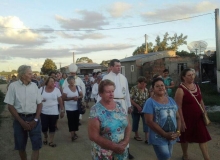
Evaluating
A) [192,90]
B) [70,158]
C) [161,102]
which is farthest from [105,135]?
[70,158]

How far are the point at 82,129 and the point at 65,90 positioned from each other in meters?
1.91

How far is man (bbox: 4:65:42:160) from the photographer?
4766 mm

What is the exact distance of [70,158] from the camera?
5.96m

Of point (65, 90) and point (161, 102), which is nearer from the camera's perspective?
point (161, 102)

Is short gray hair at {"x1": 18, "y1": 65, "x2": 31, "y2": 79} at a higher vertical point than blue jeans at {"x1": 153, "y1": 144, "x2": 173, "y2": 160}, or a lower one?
higher

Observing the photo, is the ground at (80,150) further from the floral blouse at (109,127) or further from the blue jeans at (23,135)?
the floral blouse at (109,127)

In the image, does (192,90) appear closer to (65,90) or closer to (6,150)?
(65,90)

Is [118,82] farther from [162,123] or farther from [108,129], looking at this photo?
[108,129]

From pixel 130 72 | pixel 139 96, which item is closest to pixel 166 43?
pixel 130 72

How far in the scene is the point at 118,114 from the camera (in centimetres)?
338

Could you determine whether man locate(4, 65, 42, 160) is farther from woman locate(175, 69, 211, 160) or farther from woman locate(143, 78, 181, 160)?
woman locate(175, 69, 211, 160)

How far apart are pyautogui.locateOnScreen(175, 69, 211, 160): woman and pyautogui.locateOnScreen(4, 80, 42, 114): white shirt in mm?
2709

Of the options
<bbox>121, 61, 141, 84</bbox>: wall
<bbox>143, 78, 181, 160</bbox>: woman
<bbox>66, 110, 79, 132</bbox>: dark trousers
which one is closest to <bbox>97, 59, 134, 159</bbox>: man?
<bbox>143, 78, 181, 160</bbox>: woman

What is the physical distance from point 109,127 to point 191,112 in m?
2.47
